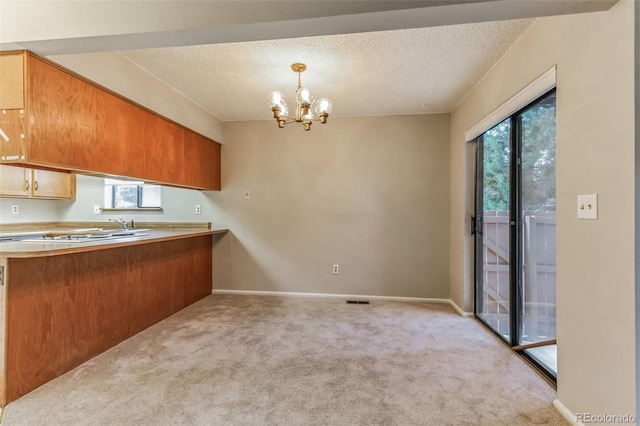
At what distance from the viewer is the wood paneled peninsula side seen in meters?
1.68

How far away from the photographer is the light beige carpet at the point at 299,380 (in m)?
1.55

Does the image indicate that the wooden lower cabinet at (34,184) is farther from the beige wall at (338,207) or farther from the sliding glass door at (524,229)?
the sliding glass door at (524,229)

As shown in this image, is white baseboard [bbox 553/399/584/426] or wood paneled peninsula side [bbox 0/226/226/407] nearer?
white baseboard [bbox 553/399/584/426]

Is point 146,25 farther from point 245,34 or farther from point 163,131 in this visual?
point 163,131

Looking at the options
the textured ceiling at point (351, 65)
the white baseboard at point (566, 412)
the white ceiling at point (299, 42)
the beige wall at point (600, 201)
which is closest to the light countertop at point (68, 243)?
the white ceiling at point (299, 42)

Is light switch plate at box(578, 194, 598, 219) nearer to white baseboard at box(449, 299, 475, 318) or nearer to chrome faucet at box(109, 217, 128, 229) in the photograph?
white baseboard at box(449, 299, 475, 318)

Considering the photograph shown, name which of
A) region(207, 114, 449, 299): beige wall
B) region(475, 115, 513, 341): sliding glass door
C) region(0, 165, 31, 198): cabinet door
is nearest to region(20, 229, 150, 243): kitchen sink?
region(0, 165, 31, 198): cabinet door

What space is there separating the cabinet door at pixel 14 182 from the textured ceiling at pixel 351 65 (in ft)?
7.63

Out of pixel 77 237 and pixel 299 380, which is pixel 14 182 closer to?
pixel 77 237

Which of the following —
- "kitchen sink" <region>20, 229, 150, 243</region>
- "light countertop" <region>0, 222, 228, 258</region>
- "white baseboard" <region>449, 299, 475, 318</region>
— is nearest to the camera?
"light countertop" <region>0, 222, 228, 258</region>

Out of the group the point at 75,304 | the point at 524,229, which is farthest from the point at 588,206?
the point at 75,304

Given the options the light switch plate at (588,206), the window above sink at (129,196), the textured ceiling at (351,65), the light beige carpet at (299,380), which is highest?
the textured ceiling at (351,65)

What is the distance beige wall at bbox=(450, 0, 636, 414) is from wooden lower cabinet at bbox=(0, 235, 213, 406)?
10.4 feet

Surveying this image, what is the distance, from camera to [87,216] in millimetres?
3898
